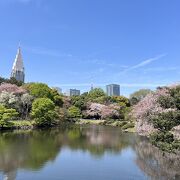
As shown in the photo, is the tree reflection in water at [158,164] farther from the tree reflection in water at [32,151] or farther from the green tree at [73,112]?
the green tree at [73,112]

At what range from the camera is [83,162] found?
19312 mm

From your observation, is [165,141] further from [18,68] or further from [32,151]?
[18,68]

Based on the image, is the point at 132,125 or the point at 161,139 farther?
the point at 132,125

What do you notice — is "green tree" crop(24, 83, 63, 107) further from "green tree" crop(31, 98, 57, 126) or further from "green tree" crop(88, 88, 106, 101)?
"green tree" crop(88, 88, 106, 101)

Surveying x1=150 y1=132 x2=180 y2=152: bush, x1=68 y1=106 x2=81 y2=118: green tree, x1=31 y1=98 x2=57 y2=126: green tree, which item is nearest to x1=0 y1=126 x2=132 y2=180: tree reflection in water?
x1=150 y1=132 x2=180 y2=152: bush

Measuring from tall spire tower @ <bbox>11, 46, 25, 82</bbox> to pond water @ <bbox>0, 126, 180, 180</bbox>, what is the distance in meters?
70.3

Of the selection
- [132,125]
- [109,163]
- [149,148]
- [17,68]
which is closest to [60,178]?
[109,163]

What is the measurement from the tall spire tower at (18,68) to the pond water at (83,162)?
7034 centimetres

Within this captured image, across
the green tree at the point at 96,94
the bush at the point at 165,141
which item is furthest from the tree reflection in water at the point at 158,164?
the green tree at the point at 96,94

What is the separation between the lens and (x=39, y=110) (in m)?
40.1

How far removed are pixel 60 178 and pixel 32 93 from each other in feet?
115

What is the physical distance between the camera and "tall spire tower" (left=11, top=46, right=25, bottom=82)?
94.1 m

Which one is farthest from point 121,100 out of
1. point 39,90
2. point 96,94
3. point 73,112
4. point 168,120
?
point 168,120

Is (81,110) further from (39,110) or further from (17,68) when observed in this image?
(17,68)
